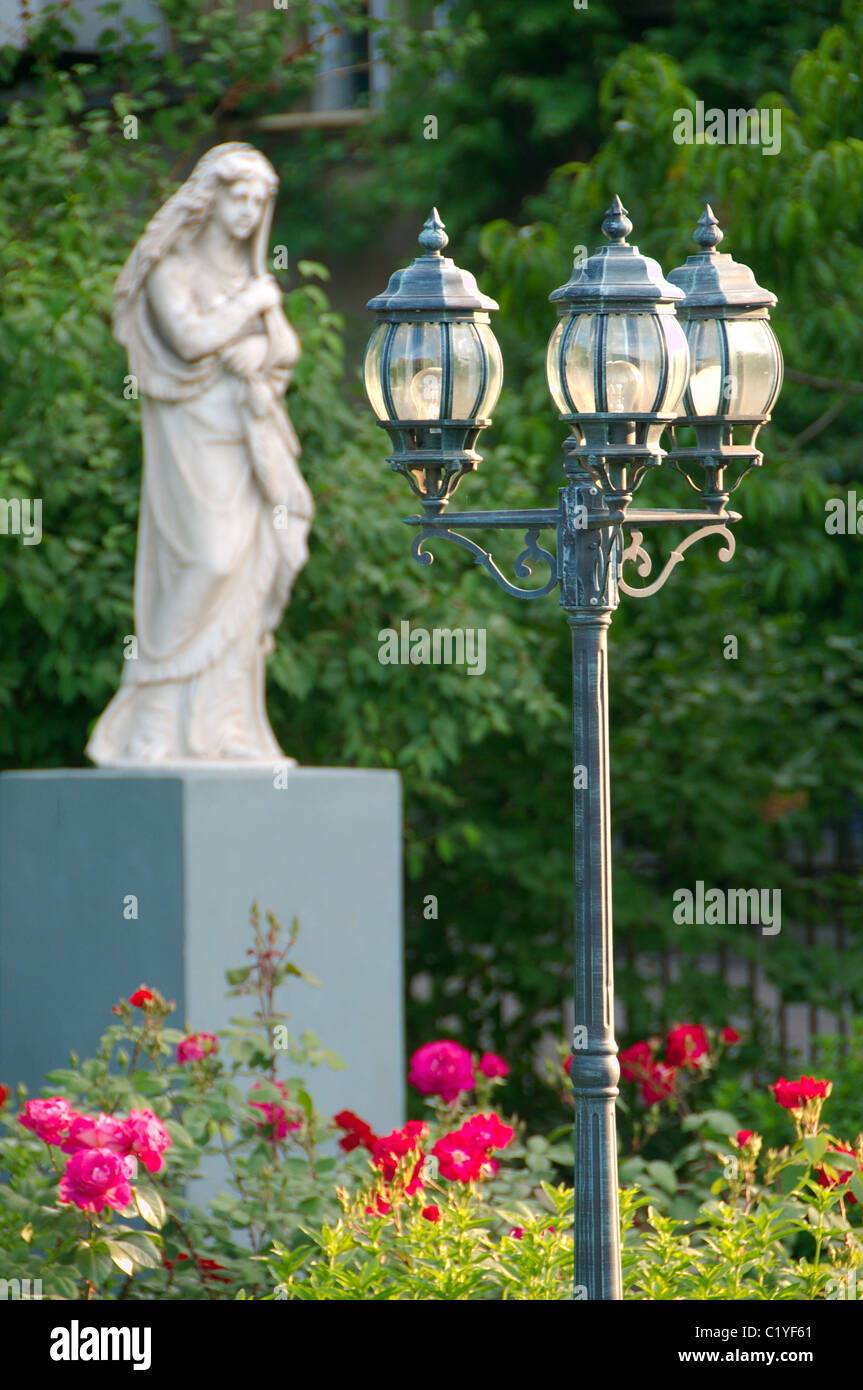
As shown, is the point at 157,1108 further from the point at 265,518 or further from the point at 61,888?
the point at 265,518

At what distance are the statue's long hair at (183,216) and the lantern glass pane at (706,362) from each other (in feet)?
8.96

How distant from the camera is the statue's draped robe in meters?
6.22

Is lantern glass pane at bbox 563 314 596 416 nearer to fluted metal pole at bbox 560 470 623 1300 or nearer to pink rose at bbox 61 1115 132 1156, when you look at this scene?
fluted metal pole at bbox 560 470 623 1300

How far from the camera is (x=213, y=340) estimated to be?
6137 mm

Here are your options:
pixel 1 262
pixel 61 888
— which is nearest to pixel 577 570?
pixel 61 888

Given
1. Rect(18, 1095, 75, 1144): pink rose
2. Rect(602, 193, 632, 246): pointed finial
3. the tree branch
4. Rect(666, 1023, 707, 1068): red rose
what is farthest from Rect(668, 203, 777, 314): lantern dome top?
the tree branch

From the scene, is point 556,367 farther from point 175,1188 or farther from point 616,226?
point 175,1188

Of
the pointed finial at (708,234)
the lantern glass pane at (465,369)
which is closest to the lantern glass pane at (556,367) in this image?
the lantern glass pane at (465,369)

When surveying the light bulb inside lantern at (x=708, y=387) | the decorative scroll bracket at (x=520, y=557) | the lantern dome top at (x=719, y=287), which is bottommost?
the decorative scroll bracket at (x=520, y=557)

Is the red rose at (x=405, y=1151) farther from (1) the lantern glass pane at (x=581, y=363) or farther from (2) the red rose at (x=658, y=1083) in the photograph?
(1) the lantern glass pane at (x=581, y=363)

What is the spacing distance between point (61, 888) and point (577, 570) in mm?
3304

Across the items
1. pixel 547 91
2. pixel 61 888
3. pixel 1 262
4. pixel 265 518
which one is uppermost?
pixel 547 91

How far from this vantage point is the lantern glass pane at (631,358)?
3346 mm

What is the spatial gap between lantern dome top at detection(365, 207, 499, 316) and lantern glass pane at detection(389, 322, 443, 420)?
39 mm
